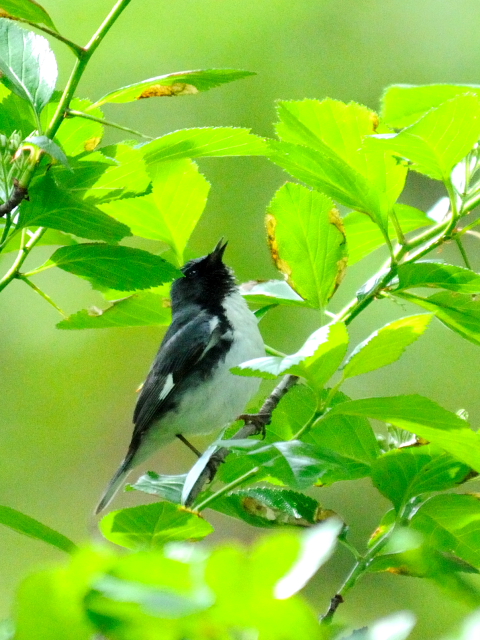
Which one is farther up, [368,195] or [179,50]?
[368,195]

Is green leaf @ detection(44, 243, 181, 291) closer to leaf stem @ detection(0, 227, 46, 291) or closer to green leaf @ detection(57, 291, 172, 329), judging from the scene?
leaf stem @ detection(0, 227, 46, 291)

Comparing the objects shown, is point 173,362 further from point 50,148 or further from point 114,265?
point 50,148

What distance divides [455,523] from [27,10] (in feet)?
2.17

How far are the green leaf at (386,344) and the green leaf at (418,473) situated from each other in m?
0.16

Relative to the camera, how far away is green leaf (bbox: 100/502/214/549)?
66cm

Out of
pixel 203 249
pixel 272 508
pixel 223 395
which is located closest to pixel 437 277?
pixel 272 508

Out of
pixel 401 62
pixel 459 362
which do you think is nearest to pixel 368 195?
pixel 459 362

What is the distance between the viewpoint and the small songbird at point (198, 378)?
2307mm

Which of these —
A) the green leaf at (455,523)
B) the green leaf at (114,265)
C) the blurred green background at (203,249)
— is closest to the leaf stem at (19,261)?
the green leaf at (114,265)

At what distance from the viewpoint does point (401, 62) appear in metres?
5.22

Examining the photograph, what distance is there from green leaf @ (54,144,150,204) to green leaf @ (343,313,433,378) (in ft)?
1.00

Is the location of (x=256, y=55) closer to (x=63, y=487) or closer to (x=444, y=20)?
(x=444, y=20)

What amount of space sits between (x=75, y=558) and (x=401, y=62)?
212 inches

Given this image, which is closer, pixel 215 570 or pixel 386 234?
pixel 215 570
